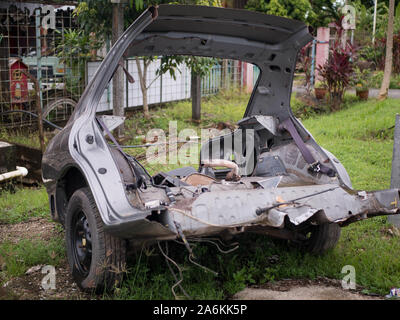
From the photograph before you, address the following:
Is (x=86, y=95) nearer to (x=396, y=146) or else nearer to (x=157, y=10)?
(x=157, y=10)

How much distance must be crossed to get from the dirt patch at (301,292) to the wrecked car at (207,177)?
382 millimetres

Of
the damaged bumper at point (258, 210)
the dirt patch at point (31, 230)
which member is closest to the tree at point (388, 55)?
the damaged bumper at point (258, 210)

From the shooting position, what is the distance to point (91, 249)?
11.4 ft

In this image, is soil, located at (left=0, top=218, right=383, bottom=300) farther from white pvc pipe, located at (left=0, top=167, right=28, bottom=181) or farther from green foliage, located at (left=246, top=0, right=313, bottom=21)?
green foliage, located at (left=246, top=0, right=313, bottom=21)

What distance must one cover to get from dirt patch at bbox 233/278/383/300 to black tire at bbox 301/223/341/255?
0.39m

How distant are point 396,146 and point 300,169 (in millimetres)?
1081

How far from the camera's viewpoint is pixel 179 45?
4.26 metres

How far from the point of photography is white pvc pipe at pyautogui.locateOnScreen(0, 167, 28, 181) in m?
6.07

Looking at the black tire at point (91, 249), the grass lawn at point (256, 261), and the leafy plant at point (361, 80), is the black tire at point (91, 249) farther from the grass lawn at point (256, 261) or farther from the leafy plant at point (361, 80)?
the leafy plant at point (361, 80)

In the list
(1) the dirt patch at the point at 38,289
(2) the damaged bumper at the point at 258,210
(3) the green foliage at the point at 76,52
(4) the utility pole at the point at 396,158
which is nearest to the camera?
(2) the damaged bumper at the point at 258,210

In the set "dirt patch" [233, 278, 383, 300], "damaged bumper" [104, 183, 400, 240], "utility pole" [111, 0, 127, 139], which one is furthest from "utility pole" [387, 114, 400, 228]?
"utility pole" [111, 0, 127, 139]

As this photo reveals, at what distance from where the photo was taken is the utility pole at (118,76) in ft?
26.4

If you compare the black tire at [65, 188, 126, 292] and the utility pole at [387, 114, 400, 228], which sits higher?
the utility pole at [387, 114, 400, 228]
